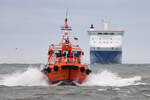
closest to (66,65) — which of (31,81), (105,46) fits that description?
(31,81)

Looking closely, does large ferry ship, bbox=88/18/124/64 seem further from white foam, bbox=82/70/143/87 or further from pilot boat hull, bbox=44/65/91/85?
pilot boat hull, bbox=44/65/91/85

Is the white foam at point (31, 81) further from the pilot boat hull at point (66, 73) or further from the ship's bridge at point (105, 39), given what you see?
the ship's bridge at point (105, 39)

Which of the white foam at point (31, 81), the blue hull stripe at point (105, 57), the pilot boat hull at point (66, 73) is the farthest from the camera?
the blue hull stripe at point (105, 57)

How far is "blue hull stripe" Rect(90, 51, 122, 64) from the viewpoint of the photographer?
111m

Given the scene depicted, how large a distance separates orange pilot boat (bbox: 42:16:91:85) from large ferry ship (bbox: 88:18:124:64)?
77636 millimetres

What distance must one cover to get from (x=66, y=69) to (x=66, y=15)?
20.9ft

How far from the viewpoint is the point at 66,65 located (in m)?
28.7

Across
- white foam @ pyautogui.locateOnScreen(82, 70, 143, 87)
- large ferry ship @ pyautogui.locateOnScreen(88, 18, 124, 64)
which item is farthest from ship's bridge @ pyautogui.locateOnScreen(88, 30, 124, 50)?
white foam @ pyautogui.locateOnScreen(82, 70, 143, 87)

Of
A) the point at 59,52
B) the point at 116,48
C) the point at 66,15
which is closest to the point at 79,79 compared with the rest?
the point at 59,52

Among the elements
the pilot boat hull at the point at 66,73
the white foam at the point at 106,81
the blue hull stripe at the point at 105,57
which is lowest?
the blue hull stripe at the point at 105,57

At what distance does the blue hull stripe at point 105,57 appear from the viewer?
364 ft

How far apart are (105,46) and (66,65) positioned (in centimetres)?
8320

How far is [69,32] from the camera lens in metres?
34.1

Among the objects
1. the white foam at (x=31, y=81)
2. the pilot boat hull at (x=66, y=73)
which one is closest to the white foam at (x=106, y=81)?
the pilot boat hull at (x=66, y=73)
